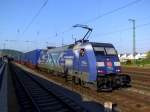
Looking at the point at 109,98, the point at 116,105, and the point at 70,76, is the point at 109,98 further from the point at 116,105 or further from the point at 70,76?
the point at 70,76

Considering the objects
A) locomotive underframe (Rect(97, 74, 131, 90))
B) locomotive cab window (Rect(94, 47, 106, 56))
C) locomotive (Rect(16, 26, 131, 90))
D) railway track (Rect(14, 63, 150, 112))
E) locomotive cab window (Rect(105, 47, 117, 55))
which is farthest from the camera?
locomotive cab window (Rect(105, 47, 117, 55))

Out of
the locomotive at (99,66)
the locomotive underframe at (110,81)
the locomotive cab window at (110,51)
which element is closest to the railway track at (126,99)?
the locomotive underframe at (110,81)

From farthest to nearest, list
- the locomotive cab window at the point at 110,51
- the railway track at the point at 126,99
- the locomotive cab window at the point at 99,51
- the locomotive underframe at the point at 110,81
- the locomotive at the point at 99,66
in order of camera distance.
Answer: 1. the locomotive cab window at the point at 110,51
2. the locomotive cab window at the point at 99,51
3. the locomotive at the point at 99,66
4. the locomotive underframe at the point at 110,81
5. the railway track at the point at 126,99

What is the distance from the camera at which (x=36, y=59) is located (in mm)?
48719

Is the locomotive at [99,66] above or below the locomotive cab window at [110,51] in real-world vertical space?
below

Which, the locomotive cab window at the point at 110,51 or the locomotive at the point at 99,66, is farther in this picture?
the locomotive cab window at the point at 110,51

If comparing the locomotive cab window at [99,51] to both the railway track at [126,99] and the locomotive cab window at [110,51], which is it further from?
the railway track at [126,99]

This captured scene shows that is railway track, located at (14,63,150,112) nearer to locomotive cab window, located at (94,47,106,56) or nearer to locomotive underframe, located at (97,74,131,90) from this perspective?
locomotive underframe, located at (97,74,131,90)

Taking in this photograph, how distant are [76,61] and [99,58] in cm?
327

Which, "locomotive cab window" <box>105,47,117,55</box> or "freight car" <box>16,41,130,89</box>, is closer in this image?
"freight car" <box>16,41,130,89</box>

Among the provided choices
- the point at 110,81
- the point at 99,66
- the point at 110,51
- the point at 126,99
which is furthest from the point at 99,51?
the point at 126,99

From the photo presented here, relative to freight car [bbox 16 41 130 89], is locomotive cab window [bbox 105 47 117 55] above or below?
above

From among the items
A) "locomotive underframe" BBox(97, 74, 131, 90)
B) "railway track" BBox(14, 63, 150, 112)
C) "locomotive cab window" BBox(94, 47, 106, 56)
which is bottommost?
A: "railway track" BBox(14, 63, 150, 112)

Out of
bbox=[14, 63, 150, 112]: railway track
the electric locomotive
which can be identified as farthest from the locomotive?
bbox=[14, 63, 150, 112]: railway track
